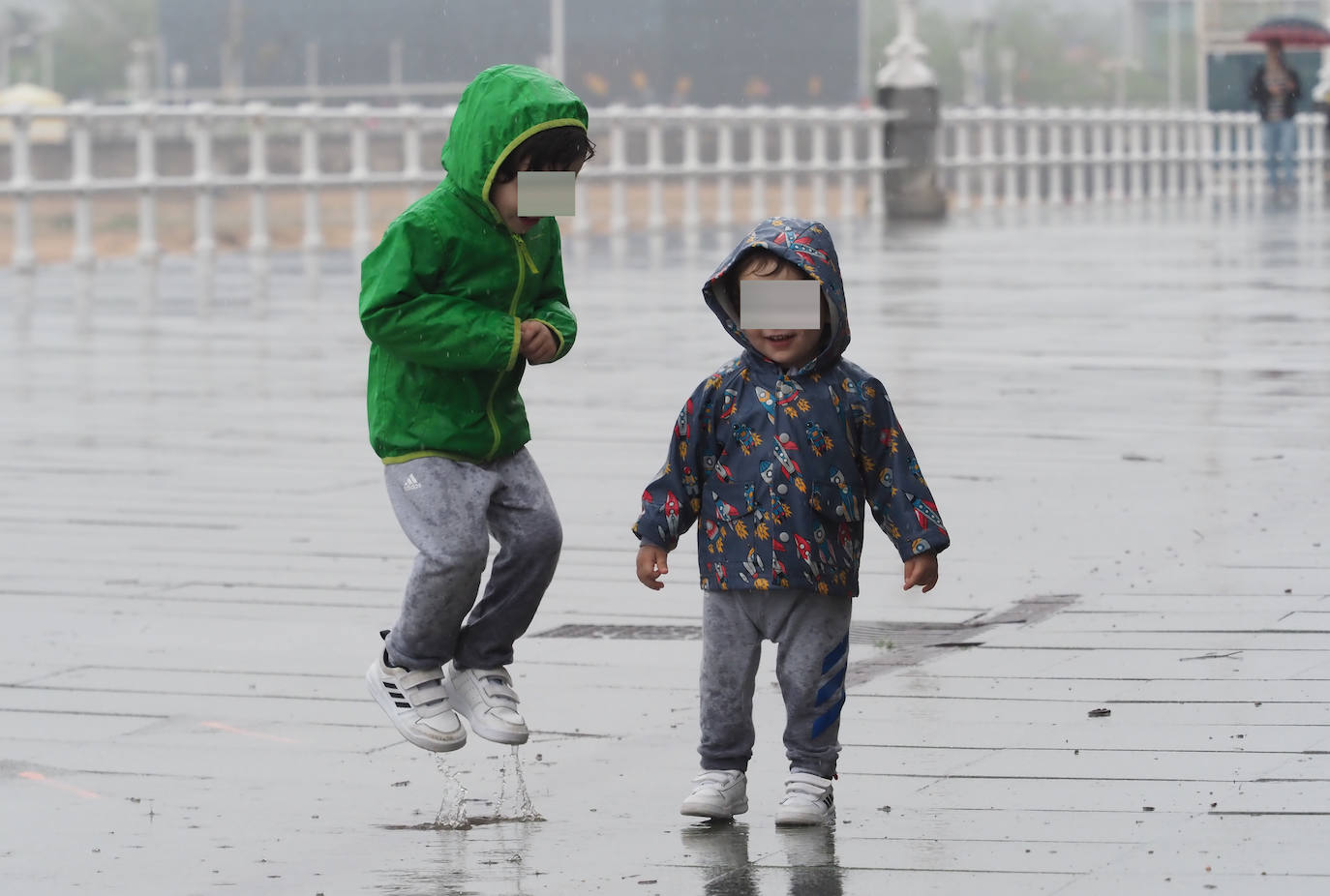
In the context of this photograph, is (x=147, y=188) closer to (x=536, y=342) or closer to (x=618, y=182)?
(x=618, y=182)

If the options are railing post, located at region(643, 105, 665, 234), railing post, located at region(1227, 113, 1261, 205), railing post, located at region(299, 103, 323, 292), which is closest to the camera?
railing post, located at region(299, 103, 323, 292)

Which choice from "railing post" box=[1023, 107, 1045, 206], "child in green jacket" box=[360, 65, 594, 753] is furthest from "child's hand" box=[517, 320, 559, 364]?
"railing post" box=[1023, 107, 1045, 206]

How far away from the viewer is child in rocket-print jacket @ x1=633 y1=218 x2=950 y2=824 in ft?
15.9

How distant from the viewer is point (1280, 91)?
1619 inches

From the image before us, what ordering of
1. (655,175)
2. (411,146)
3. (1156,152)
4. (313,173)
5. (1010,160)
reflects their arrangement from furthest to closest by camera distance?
(1156,152) < (1010,160) < (655,175) < (411,146) < (313,173)

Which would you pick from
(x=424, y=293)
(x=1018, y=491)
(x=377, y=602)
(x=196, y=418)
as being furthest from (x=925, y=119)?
(x=424, y=293)

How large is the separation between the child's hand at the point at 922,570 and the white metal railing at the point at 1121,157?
31.1m

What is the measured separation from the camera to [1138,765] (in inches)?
200

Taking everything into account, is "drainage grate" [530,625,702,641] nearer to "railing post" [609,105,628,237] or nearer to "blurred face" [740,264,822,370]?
"blurred face" [740,264,822,370]

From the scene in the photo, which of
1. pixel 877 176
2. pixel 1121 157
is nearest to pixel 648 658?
pixel 877 176

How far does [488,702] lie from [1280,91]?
37.8m

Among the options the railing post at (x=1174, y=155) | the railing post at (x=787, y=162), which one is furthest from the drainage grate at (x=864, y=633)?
the railing post at (x=1174, y=155)

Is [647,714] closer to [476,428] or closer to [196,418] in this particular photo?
[476,428]

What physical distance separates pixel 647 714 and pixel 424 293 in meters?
1.28
